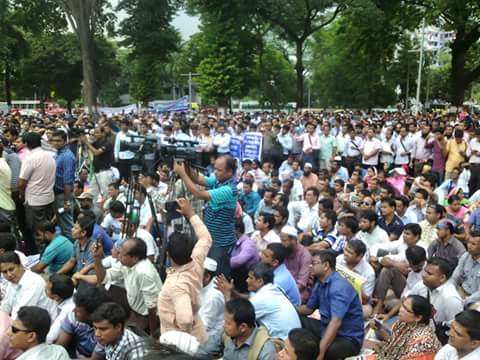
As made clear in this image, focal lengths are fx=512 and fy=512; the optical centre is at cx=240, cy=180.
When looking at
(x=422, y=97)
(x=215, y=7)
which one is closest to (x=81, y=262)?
(x=215, y=7)

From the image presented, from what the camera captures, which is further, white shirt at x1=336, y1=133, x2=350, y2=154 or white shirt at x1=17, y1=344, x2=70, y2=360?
white shirt at x1=336, y1=133, x2=350, y2=154

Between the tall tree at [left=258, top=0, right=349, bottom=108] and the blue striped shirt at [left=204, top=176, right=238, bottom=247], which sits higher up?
the tall tree at [left=258, top=0, right=349, bottom=108]

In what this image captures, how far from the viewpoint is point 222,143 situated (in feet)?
33.0

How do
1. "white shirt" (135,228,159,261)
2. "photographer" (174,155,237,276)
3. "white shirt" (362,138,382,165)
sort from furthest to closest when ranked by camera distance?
"white shirt" (362,138,382,165) → "white shirt" (135,228,159,261) → "photographer" (174,155,237,276)

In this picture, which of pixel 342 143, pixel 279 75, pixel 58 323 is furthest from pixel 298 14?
pixel 58 323

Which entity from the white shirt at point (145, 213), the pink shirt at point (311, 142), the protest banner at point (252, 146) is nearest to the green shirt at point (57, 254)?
the white shirt at point (145, 213)

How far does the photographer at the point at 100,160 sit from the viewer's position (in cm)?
778

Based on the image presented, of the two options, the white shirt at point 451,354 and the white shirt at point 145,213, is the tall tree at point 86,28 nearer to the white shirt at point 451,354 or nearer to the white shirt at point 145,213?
the white shirt at point 145,213

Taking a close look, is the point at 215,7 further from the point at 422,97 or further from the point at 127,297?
the point at 422,97

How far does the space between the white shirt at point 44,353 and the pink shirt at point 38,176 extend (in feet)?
10.6

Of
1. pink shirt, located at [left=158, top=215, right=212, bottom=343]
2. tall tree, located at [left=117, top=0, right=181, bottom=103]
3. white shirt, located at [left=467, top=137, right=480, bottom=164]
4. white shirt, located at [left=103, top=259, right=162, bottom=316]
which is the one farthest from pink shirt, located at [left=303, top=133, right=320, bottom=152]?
tall tree, located at [left=117, top=0, right=181, bottom=103]

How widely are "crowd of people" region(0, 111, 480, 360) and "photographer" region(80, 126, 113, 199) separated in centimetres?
4

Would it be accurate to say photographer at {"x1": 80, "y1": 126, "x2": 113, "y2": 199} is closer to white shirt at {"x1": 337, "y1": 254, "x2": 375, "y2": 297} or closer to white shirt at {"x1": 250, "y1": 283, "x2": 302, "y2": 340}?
white shirt at {"x1": 337, "y1": 254, "x2": 375, "y2": 297}

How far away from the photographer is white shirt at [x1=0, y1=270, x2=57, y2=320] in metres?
3.89
